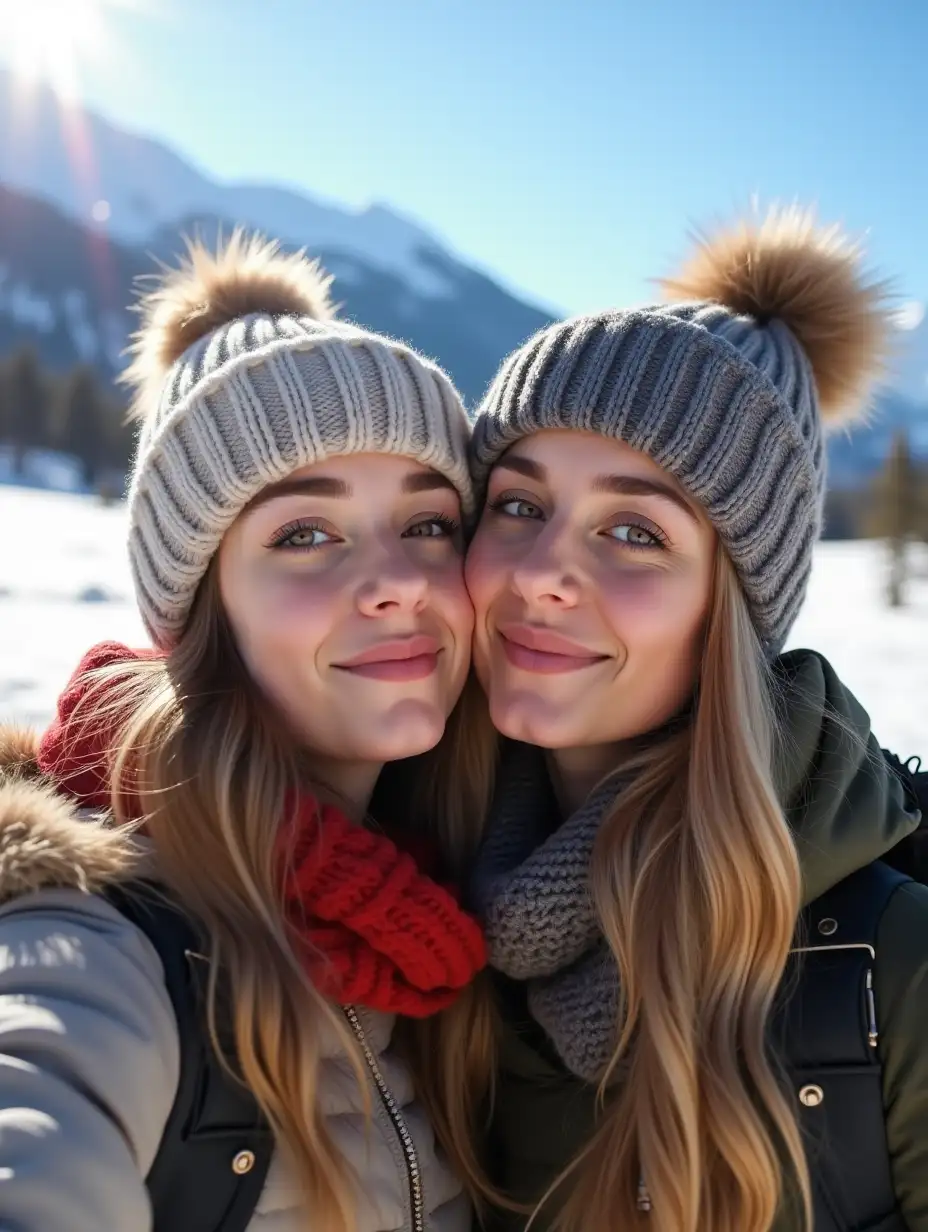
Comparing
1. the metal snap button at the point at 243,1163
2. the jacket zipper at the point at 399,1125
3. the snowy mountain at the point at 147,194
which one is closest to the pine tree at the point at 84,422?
the jacket zipper at the point at 399,1125

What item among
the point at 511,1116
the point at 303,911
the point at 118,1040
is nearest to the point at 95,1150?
the point at 118,1040

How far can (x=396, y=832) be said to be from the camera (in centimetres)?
220

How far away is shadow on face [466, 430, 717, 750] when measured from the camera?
6.23 ft

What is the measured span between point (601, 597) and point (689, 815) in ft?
1.49

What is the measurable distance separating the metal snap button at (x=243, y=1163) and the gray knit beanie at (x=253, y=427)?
1052 millimetres

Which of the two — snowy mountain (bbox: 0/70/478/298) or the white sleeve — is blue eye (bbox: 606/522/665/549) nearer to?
the white sleeve

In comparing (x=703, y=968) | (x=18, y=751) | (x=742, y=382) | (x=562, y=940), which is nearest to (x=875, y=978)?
(x=703, y=968)

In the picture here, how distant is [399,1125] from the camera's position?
175cm

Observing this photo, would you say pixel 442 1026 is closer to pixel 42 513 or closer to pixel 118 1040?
pixel 118 1040

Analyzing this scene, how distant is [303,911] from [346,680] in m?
0.43

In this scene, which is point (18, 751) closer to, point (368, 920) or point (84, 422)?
point (368, 920)

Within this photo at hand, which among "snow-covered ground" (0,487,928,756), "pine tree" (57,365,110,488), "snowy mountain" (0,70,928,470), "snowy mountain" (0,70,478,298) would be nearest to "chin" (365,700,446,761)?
"snow-covered ground" (0,487,928,756)

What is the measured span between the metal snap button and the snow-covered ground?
2.02m

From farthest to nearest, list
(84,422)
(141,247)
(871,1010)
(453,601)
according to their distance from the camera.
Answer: (141,247) → (84,422) → (453,601) → (871,1010)
